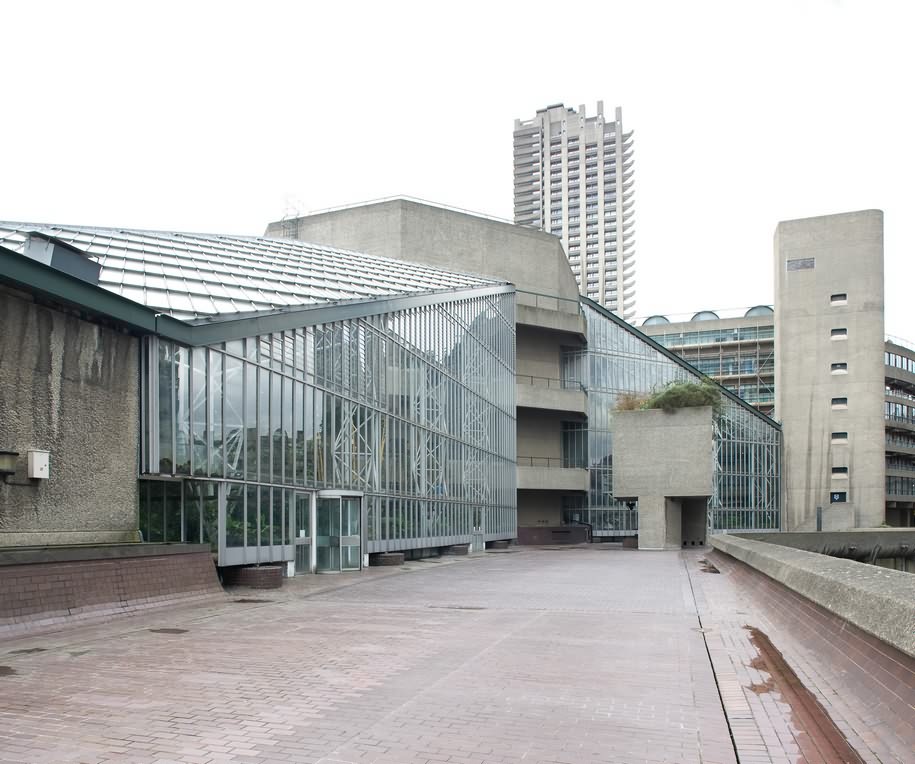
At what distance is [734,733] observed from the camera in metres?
8.10

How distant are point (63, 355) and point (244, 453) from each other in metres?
6.58

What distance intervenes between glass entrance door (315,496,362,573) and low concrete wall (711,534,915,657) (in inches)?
632

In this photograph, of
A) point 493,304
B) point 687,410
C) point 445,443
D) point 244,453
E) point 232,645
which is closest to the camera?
point 232,645

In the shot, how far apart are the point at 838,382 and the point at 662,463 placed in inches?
1305

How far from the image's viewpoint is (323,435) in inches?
1109

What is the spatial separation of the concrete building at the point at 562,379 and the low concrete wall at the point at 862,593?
46.6 m

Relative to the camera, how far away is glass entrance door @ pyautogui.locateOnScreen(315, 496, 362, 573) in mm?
27750

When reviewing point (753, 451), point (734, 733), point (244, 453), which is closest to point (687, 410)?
point (753, 451)

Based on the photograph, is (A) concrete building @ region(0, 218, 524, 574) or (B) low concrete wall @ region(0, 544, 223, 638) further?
(A) concrete building @ region(0, 218, 524, 574)

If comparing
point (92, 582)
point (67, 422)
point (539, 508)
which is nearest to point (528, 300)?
point (539, 508)

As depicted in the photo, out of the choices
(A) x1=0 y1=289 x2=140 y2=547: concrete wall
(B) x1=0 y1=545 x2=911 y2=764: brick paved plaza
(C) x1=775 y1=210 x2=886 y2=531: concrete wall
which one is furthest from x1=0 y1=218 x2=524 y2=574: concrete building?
(C) x1=775 y1=210 x2=886 y2=531: concrete wall

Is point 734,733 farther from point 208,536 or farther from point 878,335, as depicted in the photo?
point 878,335

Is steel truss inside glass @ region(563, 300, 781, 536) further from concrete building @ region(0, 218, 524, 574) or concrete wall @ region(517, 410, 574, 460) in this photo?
concrete building @ region(0, 218, 524, 574)

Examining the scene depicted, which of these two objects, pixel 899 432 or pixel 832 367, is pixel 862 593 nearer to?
pixel 832 367
